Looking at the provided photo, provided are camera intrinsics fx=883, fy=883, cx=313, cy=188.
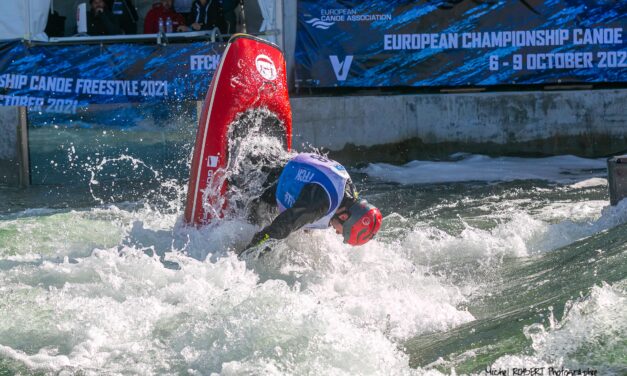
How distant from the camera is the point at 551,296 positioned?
515 centimetres

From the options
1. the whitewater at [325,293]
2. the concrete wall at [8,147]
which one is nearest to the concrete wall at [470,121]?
the whitewater at [325,293]

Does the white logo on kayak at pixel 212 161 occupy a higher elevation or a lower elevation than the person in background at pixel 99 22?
lower

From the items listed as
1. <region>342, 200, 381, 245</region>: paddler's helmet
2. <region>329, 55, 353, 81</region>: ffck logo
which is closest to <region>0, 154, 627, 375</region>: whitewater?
<region>342, 200, 381, 245</region>: paddler's helmet

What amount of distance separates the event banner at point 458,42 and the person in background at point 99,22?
8.74ft

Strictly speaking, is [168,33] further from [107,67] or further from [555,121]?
[555,121]

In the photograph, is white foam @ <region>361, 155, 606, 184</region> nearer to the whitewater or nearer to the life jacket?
the whitewater

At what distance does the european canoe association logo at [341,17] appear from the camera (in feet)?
38.0

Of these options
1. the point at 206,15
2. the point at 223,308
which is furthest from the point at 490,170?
the point at 223,308

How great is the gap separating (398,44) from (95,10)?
13.9ft

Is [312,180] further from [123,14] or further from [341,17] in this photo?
[123,14]

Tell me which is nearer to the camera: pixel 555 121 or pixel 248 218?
pixel 248 218

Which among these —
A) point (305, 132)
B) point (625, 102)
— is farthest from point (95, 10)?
point (625, 102)

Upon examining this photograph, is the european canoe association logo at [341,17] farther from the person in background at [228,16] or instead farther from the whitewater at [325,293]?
the whitewater at [325,293]

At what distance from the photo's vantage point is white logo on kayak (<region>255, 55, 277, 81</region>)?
23.1 ft
